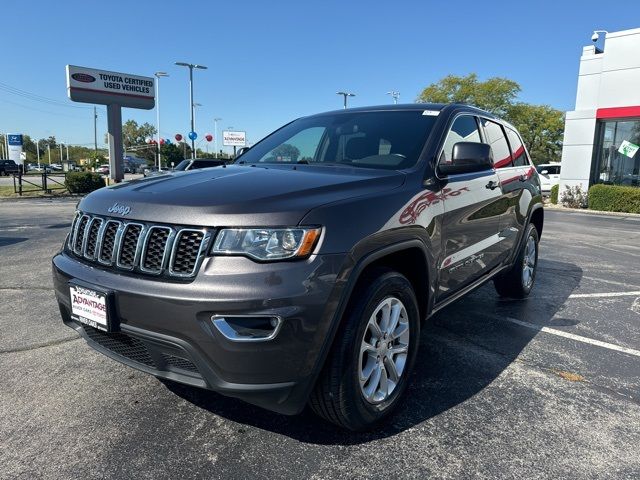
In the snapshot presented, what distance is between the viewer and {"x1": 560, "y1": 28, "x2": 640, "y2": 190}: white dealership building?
58.2 ft

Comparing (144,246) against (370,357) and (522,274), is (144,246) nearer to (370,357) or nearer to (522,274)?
(370,357)

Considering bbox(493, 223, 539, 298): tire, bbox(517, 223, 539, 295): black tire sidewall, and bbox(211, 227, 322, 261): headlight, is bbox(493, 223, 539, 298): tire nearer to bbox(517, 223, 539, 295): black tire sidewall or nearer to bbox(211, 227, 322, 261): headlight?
bbox(517, 223, 539, 295): black tire sidewall

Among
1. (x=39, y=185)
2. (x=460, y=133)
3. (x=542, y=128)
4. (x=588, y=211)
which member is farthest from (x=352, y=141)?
(x=542, y=128)

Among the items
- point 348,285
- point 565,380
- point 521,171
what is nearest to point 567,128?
point 521,171

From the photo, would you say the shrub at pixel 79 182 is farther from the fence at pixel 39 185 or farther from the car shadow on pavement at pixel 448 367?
the car shadow on pavement at pixel 448 367

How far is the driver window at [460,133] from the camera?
3312 millimetres

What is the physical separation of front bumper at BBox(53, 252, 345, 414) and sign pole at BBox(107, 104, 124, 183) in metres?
24.9

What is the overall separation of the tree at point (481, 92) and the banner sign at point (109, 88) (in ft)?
64.8

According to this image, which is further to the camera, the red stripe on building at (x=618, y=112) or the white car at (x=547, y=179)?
the white car at (x=547, y=179)

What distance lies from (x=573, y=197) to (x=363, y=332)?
19934 mm

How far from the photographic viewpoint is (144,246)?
2.30 meters

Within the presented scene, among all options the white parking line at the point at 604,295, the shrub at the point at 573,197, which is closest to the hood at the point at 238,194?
the white parking line at the point at 604,295

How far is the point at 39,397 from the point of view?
2.95 m

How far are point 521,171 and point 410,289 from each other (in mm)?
2765
